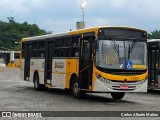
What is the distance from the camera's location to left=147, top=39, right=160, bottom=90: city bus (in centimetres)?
2572

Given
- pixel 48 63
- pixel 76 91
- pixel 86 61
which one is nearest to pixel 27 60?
pixel 48 63

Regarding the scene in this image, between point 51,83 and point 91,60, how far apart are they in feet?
17.4

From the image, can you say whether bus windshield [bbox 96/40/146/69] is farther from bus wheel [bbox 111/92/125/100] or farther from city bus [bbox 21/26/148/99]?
bus wheel [bbox 111/92/125/100]

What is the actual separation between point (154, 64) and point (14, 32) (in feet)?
444

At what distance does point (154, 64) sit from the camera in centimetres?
2603

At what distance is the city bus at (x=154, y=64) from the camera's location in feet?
84.4

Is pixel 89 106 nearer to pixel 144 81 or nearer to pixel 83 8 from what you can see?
pixel 144 81

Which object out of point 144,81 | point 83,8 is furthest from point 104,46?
point 83,8

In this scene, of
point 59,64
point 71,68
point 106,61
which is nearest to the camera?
point 106,61

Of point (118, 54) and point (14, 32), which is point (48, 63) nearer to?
point (118, 54)

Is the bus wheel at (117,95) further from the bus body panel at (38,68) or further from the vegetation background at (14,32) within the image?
the vegetation background at (14,32)

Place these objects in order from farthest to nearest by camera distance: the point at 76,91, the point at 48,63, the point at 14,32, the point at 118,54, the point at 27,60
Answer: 1. the point at 14,32
2. the point at 27,60
3. the point at 48,63
4. the point at 76,91
5. the point at 118,54

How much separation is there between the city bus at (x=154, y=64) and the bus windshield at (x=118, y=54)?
6777 mm

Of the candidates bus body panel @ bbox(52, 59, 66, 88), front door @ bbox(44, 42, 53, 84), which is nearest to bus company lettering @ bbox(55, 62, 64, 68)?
bus body panel @ bbox(52, 59, 66, 88)
